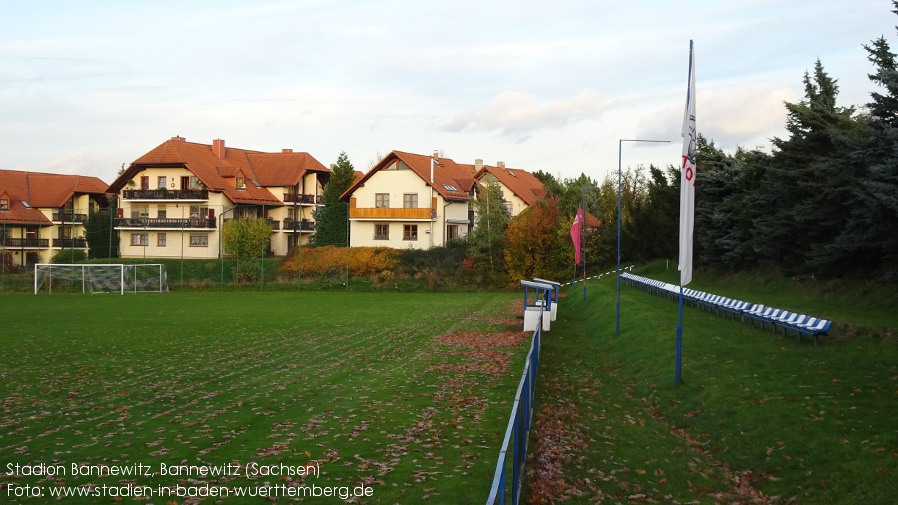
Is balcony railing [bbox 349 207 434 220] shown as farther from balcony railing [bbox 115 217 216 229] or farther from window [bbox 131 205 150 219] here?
window [bbox 131 205 150 219]

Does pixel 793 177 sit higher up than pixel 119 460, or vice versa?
pixel 793 177

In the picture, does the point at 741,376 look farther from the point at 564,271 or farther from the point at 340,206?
Answer: the point at 340,206

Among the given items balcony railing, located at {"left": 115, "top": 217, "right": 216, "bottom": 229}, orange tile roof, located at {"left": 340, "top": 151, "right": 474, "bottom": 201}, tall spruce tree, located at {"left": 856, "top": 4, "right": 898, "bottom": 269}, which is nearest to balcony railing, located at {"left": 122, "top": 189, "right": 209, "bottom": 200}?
balcony railing, located at {"left": 115, "top": 217, "right": 216, "bottom": 229}

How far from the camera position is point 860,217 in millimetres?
27016

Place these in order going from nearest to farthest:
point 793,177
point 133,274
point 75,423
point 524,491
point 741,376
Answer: point 524,491 → point 75,423 → point 741,376 → point 793,177 → point 133,274

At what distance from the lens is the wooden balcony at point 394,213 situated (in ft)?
222

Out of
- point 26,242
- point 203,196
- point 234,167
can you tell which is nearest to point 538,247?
point 203,196

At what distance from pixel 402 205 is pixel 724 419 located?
56.6 meters

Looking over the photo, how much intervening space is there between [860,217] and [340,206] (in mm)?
47463

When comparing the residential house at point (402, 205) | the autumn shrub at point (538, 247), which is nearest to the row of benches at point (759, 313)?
the autumn shrub at point (538, 247)

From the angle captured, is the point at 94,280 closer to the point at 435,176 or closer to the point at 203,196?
the point at 203,196

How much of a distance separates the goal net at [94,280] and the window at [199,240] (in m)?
13.5

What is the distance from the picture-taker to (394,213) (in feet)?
223

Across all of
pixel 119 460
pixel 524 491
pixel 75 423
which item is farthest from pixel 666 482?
pixel 75 423
